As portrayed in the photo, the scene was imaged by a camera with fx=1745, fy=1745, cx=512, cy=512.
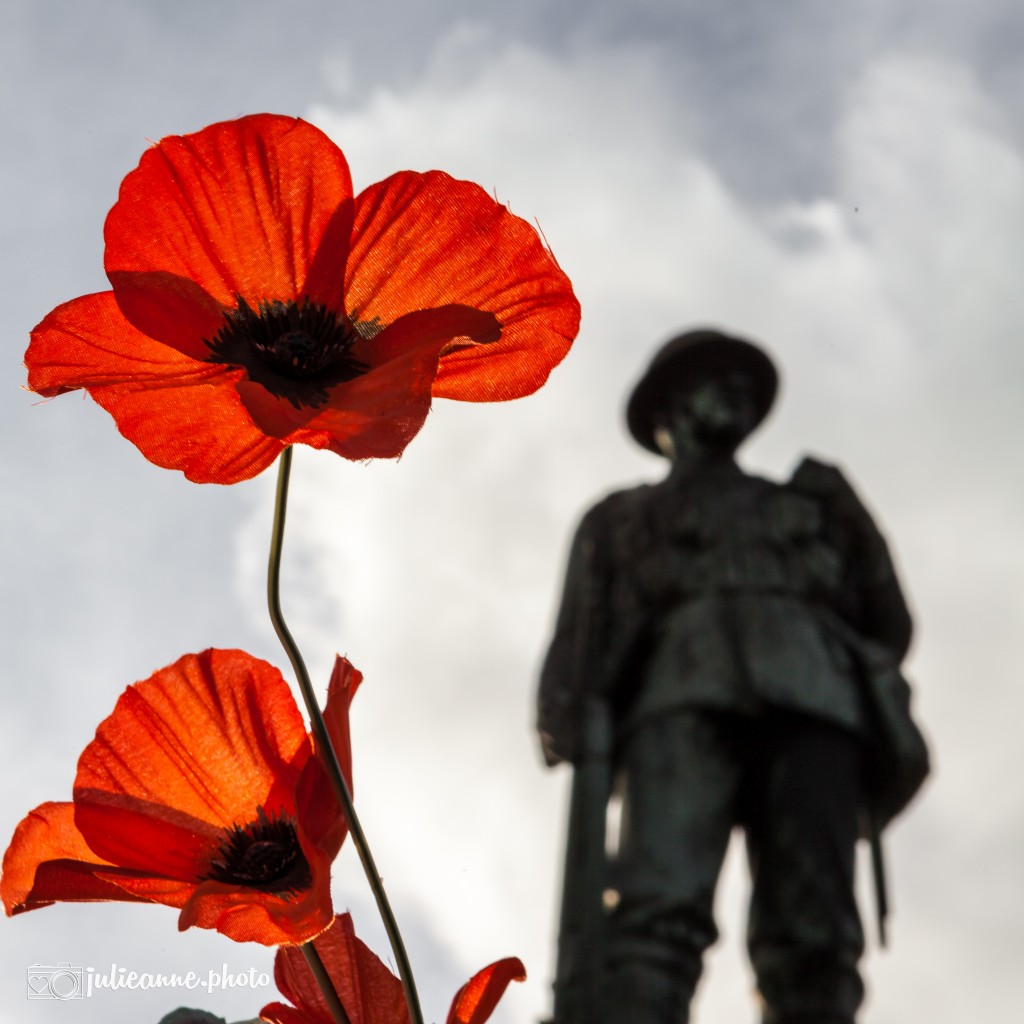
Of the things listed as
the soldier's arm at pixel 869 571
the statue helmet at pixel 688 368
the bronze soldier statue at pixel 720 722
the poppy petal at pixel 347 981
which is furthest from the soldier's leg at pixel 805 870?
the poppy petal at pixel 347 981

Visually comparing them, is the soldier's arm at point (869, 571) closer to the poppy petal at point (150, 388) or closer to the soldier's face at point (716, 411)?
the soldier's face at point (716, 411)

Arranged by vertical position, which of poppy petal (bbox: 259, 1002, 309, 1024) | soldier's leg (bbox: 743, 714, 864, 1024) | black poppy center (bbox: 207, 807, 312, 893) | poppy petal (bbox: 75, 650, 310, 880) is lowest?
poppy petal (bbox: 259, 1002, 309, 1024)

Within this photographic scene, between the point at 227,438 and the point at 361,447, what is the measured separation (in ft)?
0.19

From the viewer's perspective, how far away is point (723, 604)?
3996mm

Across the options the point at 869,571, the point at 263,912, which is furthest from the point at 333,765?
the point at 869,571

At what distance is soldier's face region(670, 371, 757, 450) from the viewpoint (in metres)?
4.48

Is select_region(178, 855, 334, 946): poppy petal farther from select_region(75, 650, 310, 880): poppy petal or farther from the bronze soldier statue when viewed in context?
the bronze soldier statue

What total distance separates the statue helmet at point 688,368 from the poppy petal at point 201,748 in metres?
4.09

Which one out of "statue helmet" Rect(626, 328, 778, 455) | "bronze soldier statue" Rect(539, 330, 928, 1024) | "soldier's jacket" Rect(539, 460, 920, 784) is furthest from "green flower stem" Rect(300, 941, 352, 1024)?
"statue helmet" Rect(626, 328, 778, 455)

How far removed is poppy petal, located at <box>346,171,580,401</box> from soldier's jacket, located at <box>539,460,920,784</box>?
3235mm

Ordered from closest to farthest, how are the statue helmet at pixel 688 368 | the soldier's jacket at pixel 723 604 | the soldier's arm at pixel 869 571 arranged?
the soldier's jacket at pixel 723 604
the soldier's arm at pixel 869 571
the statue helmet at pixel 688 368

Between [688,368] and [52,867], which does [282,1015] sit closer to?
[52,867]

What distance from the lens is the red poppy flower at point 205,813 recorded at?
0.50 metres

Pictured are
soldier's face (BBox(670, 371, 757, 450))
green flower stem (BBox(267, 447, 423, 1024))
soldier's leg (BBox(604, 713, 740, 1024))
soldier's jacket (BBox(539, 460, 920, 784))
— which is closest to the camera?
green flower stem (BBox(267, 447, 423, 1024))
